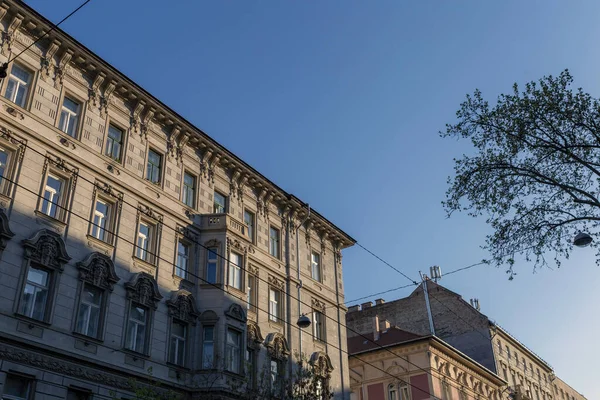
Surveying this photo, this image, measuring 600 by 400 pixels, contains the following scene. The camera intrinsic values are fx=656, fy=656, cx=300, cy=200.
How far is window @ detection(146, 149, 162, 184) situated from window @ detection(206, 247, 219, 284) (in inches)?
135

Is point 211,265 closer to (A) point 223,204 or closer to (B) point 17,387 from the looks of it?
(A) point 223,204

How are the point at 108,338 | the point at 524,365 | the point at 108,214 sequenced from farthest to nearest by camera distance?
the point at 524,365 → the point at 108,214 → the point at 108,338

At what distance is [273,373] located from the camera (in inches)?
1041

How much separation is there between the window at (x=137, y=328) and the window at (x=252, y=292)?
18.9ft

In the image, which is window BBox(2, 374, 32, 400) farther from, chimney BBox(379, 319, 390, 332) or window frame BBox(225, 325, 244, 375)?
chimney BBox(379, 319, 390, 332)

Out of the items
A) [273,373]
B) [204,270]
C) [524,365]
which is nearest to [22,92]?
[204,270]

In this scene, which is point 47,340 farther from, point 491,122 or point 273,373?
point 491,122

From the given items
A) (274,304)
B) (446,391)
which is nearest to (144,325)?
(274,304)

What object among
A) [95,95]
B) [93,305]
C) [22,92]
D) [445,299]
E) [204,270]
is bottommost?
[93,305]

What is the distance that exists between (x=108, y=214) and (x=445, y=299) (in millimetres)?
39320

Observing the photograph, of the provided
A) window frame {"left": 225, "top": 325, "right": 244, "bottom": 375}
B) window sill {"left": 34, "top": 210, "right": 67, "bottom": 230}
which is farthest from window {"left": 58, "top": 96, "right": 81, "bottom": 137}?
window frame {"left": 225, "top": 325, "right": 244, "bottom": 375}

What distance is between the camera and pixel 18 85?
826 inches

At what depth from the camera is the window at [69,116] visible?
72.7 feet

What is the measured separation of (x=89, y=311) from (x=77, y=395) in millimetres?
2612
